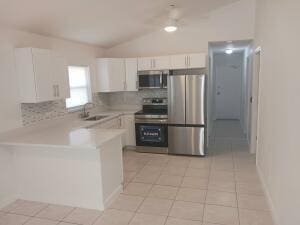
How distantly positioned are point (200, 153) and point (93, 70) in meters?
2.79

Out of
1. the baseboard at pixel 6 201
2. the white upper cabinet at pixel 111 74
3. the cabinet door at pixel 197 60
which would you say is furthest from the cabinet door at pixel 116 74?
the baseboard at pixel 6 201

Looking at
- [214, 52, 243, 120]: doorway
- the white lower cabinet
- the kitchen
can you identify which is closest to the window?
the kitchen

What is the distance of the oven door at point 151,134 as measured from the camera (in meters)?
4.93

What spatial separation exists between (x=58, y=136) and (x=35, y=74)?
880mm

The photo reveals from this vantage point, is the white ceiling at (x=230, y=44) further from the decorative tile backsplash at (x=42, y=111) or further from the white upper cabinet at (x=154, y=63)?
the decorative tile backsplash at (x=42, y=111)

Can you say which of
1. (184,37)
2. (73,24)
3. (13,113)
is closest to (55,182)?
(13,113)

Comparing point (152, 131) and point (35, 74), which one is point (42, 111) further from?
point (152, 131)

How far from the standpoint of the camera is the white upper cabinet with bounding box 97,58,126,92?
514 cm

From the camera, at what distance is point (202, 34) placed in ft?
16.5

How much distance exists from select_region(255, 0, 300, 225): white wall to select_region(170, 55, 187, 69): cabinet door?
5.83 ft

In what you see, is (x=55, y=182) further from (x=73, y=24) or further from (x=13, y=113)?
(x=73, y=24)

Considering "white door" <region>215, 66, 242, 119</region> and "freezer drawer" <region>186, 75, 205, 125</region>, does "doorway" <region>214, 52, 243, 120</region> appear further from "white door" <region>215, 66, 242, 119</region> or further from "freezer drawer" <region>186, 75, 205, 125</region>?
"freezer drawer" <region>186, 75, 205, 125</region>

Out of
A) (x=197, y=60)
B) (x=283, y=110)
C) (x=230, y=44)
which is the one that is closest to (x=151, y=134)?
(x=197, y=60)

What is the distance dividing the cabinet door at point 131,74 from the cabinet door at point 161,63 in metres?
0.45
